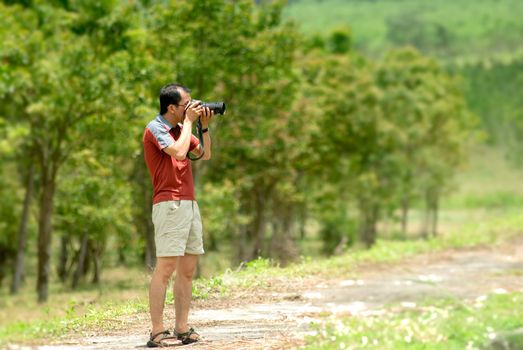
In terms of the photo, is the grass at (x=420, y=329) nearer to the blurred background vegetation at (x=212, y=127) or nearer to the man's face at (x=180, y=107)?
the man's face at (x=180, y=107)

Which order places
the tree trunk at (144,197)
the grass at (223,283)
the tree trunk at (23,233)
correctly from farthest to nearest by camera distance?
1. the tree trunk at (144,197)
2. the tree trunk at (23,233)
3. the grass at (223,283)

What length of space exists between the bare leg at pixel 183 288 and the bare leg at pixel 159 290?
0.23 m

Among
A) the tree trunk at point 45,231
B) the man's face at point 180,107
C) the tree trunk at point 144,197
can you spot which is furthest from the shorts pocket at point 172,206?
the tree trunk at point 144,197

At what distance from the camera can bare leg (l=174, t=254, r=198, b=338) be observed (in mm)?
8773

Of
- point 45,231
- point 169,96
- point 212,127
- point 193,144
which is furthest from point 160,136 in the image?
point 212,127

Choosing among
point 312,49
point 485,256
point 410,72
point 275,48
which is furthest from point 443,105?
point 485,256

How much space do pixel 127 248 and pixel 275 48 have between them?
10.1m

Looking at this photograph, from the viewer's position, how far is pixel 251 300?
11.6 metres

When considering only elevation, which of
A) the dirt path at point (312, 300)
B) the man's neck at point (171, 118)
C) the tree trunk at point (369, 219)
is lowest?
the tree trunk at point (369, 219)

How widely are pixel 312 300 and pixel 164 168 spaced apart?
4.05m

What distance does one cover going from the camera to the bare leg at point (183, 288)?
877 cm

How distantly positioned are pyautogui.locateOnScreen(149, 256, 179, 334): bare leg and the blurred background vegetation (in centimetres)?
314

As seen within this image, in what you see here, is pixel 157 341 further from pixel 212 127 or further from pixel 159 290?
pixel 212 127

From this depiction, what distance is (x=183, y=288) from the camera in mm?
8938
